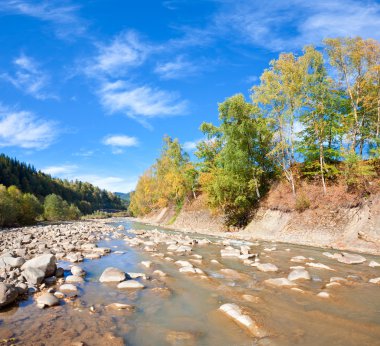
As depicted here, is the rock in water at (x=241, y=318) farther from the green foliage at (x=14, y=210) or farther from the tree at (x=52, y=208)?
the tree at (x=52, y=208)

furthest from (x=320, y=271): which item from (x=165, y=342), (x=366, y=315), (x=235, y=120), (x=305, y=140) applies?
(x=235, y=120)

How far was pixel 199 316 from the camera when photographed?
6379 millimetres

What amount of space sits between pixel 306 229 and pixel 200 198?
26.4 metres

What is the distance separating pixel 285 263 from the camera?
42.3 ft

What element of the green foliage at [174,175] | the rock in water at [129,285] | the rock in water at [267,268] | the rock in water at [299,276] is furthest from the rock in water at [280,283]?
the green foliage at [174,175]

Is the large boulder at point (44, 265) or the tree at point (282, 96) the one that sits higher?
the tree at point (282, 96)

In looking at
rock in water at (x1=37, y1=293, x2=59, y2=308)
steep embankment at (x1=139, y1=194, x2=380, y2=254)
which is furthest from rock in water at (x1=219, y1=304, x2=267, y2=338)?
steep embankment at (x1=139, y1=194, x2=380, y2=254)

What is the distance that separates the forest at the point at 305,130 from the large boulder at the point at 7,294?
2193 centimetres

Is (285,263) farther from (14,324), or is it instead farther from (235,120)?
(235,120)

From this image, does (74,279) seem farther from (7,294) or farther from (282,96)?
(282,96)

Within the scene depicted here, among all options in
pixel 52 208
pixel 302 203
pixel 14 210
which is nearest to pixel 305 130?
pixel 302 203

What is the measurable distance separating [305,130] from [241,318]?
79.0 ft

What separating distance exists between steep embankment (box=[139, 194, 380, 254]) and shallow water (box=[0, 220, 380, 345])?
9459 millimetres

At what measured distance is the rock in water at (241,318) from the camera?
5.48 m
